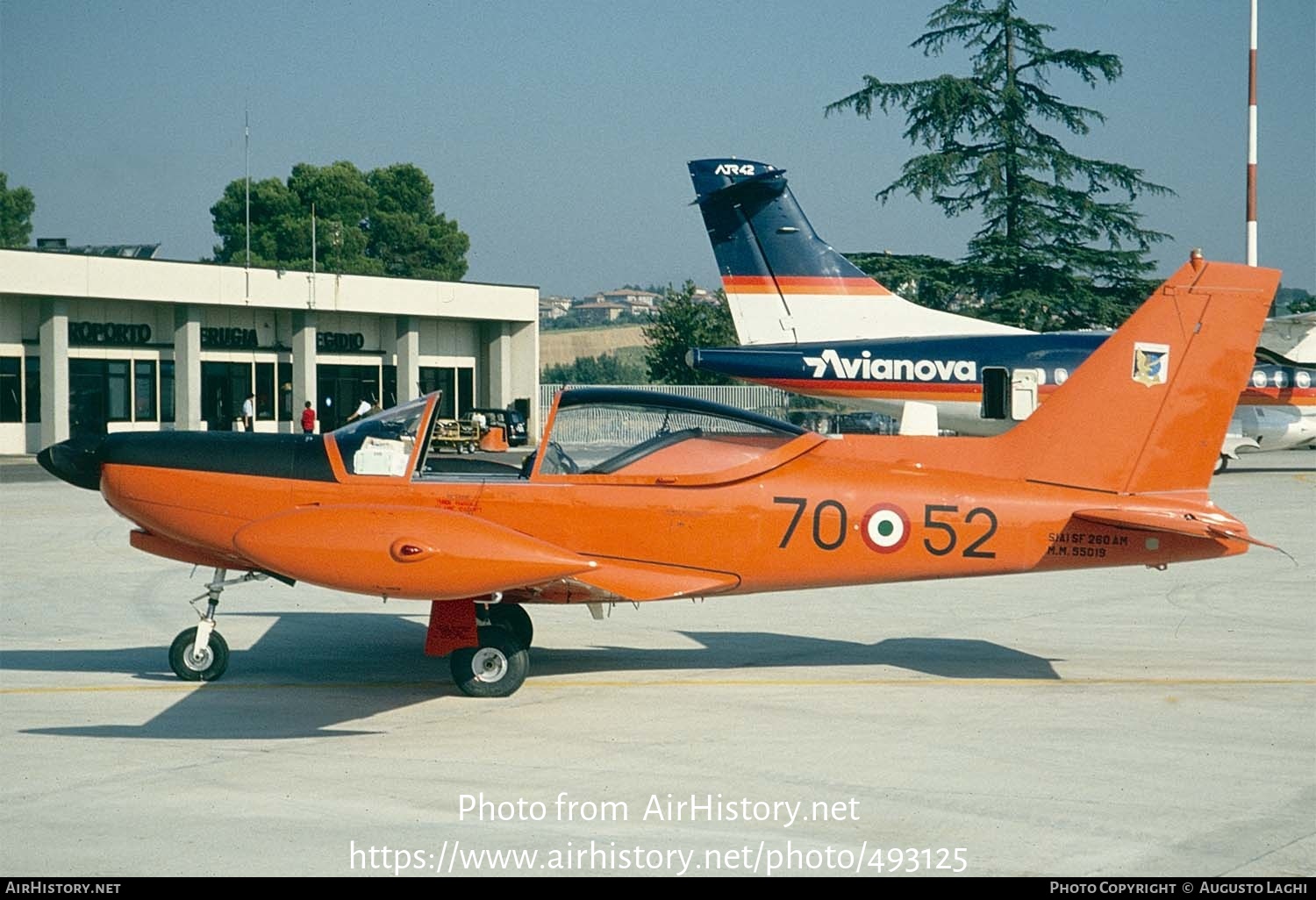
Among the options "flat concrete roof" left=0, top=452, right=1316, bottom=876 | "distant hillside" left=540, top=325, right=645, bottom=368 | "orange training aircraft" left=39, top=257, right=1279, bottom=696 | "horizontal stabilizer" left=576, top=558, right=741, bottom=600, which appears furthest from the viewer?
"distant hillside" left=540, top=325, right=645, bottom=368

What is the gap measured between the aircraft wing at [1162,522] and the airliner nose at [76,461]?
21.1ft

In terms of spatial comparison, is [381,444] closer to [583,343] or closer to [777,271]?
[777,271]

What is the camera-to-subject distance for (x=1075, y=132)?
165 ft

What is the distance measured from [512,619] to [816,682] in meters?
2.14

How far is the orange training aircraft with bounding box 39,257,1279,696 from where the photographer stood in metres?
8.74

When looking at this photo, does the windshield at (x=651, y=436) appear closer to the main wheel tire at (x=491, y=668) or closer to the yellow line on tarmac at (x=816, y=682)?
the main wheel tire at (x=491, y=668)

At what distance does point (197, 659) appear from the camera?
9.15 metres

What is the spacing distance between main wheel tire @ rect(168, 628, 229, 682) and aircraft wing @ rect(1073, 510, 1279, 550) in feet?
19.0

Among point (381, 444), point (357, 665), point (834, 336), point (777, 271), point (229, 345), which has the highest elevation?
point (777, 271)

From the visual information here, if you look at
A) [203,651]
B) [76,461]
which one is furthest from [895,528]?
[76,461]

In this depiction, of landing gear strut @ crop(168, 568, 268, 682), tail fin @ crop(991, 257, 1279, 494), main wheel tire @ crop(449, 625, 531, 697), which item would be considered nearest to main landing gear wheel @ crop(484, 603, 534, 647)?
main wheel tire @ crop(449, 625, 531, 697)

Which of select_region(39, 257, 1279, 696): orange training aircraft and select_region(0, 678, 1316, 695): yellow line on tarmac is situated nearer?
select_region(39, 257, 1279, 696): orange training aircraft

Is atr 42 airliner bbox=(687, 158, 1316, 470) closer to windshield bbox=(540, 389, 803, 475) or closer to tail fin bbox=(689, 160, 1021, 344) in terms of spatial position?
tail fin bbox=(689, 160, 1021, 344)

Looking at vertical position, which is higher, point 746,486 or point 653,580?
point 746,486
